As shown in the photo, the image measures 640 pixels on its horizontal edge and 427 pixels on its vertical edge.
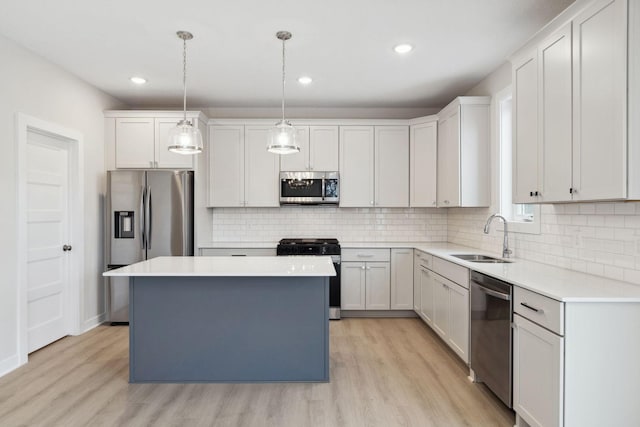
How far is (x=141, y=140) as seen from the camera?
461 cm

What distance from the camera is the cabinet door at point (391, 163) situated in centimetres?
496

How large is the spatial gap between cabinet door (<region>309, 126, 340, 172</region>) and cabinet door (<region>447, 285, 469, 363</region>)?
2278 millimetres

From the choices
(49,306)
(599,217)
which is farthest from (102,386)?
(599,217)

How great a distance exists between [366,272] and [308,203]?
45.0 inches

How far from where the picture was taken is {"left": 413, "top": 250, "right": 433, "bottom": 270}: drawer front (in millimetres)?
4061

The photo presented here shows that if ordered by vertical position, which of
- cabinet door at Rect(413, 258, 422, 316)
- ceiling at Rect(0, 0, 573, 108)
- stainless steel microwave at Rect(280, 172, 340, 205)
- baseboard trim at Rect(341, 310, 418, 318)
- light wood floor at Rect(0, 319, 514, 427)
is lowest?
light wood floor at Rect(0, 319, 514, 427)

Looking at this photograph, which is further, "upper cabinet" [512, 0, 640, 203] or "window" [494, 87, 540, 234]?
"window" [494, 87, 540, 234]

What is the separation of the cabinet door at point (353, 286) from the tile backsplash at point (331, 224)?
63 cm

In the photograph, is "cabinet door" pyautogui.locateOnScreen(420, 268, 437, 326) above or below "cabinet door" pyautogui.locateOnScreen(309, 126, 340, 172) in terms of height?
below

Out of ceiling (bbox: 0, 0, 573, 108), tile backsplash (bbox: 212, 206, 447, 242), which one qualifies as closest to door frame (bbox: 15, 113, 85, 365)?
ceiling (bbox: 0, 0, 573, 108)

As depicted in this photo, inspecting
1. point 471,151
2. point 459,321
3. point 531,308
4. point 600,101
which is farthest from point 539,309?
point 471,151

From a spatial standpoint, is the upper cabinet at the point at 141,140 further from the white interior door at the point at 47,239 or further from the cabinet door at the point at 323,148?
the cabinet door at the point at 323,148

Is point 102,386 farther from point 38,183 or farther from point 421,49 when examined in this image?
point 421,49

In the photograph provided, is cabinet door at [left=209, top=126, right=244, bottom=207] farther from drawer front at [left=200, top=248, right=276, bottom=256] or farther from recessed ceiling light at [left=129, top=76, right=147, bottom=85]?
recessed ceiling light at [left=129, top=76, right=147, bottom=85]
